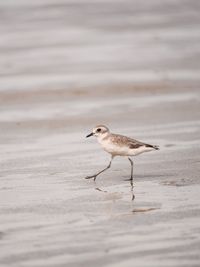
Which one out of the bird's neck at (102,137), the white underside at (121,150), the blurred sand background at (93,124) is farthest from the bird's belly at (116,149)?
the blurred sand background at (93,124)

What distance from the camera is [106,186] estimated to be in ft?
30.8

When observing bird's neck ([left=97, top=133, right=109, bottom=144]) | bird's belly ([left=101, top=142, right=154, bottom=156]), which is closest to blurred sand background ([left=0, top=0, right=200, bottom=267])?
bird's belly ([left=101, top=142, right=154, bottom=156])

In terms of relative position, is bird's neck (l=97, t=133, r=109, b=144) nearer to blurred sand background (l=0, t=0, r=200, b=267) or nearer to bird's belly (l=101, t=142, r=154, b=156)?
bird's belly (l=101, t=142, r=154, b=156)

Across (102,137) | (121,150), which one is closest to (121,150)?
(121,150)

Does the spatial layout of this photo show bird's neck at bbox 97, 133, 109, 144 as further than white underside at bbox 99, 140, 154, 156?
Yes

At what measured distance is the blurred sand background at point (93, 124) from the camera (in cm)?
698

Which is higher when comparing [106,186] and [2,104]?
[2,104]

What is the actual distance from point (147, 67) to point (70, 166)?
592 centimetres

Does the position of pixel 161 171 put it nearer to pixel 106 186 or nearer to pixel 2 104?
pixel 106 186

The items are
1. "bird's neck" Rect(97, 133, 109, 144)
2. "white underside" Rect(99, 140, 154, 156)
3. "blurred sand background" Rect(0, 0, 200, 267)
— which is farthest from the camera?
"bird's neck" Rect(97, 133, 109, 144)

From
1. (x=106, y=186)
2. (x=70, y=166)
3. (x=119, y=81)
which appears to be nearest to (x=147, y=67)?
A: (x=119, y=81)

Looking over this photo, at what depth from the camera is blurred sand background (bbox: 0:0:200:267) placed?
6980 millimetres

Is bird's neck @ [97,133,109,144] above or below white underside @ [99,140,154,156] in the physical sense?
above

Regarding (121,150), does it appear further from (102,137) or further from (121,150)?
(102,137)
